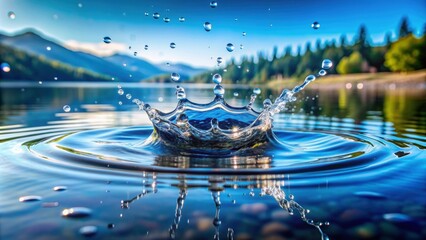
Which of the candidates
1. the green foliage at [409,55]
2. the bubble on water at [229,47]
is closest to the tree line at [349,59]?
the green foliage at [409,55]

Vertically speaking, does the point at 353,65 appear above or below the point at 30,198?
above

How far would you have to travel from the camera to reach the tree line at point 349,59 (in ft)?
339

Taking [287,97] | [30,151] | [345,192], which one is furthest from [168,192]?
[287,97]

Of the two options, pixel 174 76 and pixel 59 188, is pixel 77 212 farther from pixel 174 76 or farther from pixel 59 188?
pixel 174 76

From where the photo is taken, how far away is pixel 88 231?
115 inches

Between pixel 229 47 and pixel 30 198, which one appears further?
pixel 229 47

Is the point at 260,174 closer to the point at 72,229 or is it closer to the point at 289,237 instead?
the point at 289,237

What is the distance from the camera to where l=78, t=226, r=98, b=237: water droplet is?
2.88 m

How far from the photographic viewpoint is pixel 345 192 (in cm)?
402

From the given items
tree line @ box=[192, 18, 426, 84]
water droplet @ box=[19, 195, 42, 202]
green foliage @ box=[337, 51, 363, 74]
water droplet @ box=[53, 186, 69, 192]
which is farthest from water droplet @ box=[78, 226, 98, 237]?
green foliage @ box=[337, 51, 363, 74]

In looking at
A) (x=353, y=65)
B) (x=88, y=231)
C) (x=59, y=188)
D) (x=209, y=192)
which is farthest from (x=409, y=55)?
(x=88, y=231)

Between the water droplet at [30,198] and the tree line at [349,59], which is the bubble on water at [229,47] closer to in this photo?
the water droplet at [30,198]

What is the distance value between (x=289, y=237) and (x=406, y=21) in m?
148

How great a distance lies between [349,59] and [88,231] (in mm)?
136513
